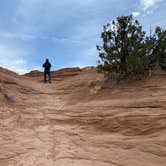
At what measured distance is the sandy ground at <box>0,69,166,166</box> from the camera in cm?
586

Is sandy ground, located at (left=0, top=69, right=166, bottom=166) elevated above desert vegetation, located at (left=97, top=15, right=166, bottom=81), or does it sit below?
below

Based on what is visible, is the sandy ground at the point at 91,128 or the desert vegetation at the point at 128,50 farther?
the desert vegetation at the point at 128,50

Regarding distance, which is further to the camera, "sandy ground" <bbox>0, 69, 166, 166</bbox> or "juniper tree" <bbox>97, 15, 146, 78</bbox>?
"juniper tree" <bbox>97, 15, 146, 78</bbox>

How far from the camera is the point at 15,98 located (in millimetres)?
11039

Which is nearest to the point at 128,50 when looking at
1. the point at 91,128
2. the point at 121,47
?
the point at 121,47

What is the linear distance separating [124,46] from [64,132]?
18.4 feet

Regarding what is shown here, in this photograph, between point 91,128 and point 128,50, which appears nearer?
point 91,128

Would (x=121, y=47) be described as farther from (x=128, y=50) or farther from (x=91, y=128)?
(x=91, y=128)

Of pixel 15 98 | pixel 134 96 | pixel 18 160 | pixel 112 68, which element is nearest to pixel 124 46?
pixel 112 68

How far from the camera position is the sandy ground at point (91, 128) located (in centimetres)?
586

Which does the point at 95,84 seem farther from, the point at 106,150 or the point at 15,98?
the point at 106,150

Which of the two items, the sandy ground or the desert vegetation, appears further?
the desert vegetation

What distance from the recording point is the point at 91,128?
25.0ft

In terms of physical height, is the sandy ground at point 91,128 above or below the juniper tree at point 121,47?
below
